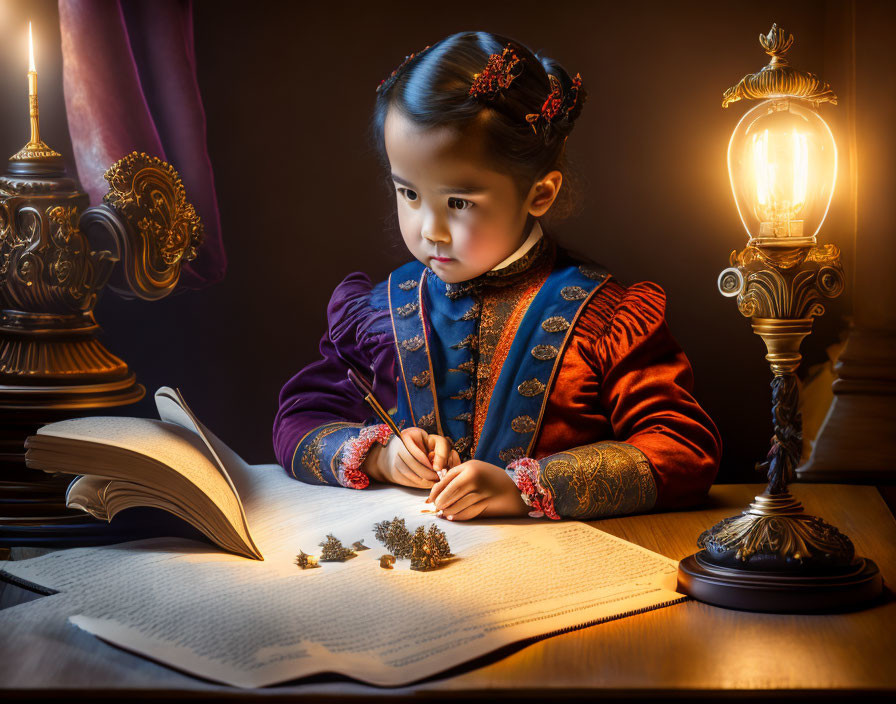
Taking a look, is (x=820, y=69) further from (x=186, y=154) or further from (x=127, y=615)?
(x=127, y=615)

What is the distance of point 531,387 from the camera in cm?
163

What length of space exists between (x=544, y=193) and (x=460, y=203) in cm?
16

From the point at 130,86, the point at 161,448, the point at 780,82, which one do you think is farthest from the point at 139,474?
the point at 130,86

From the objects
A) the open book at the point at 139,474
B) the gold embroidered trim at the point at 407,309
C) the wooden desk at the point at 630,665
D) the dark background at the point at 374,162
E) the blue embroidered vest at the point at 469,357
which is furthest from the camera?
the dark background at the point at 374,162

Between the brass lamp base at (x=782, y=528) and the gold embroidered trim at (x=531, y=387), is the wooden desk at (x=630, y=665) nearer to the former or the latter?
the brass lamp base at (x=782, y=528)

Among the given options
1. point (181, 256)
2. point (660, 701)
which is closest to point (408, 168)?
point (181, 256)

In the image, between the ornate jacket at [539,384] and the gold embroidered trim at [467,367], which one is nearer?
the ornate jacket at [539,384]

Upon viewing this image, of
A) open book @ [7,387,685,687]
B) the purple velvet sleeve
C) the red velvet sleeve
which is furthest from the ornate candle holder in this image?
the red velvet sleeve

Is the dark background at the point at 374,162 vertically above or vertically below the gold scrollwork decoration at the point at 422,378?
above

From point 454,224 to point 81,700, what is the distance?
914 millimetres

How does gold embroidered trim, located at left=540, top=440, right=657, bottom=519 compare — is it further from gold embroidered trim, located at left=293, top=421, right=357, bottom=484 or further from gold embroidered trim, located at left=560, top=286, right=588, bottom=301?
gold embroidered trim, located at left=293, top=421, right=357, bottom=484

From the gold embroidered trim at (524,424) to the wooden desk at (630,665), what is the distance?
524 mm

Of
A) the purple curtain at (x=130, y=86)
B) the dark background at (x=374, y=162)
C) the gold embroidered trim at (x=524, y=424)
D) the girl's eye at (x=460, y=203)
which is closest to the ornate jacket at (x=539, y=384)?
the gold embroidered trim at (x=524, y=424)

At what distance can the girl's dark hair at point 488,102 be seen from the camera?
154 centimetres
